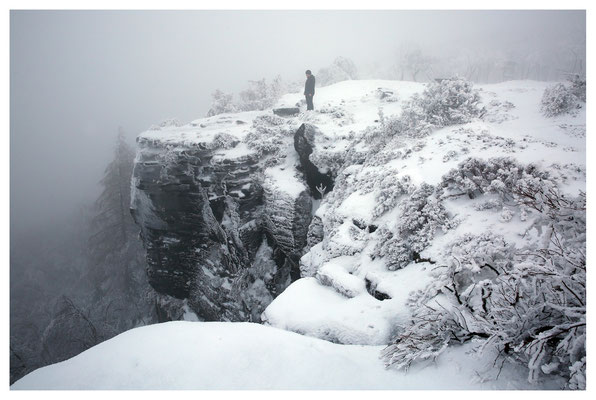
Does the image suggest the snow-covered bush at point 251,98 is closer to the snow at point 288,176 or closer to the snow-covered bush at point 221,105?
the snow-covered bush at point 221,105

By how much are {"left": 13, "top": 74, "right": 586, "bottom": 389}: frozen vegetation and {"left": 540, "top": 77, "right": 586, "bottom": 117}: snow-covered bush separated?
0.15ft

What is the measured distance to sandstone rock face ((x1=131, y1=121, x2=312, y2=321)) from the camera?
12.5 meters

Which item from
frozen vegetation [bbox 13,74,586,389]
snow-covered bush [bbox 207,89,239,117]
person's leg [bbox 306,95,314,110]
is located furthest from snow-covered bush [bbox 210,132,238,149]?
snow-covered bush [bbox 207,89,239,117]

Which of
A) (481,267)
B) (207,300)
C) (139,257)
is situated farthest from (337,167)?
(139,257)

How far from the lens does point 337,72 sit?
3064cm

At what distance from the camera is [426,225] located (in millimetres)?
5664

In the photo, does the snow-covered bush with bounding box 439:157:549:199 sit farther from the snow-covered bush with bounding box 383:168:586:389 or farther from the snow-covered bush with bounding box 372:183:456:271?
the snow-covered bush with bounding box 383:168:586:389

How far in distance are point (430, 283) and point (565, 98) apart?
38.9ft

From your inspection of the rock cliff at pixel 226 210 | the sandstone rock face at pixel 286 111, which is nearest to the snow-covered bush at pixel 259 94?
the sandstone rock face at pixel 286 111

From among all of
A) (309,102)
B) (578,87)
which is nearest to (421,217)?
(578,87)

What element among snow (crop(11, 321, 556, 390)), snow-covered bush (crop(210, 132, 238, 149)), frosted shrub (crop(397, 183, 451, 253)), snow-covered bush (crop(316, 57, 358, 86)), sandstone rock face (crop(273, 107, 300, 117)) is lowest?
snow (crop(11, 321, 556, 390))

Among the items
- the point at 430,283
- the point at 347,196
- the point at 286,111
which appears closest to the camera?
the point at 430,283

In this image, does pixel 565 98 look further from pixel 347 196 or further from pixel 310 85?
pixel 310 85

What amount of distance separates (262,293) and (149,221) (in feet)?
25.1
